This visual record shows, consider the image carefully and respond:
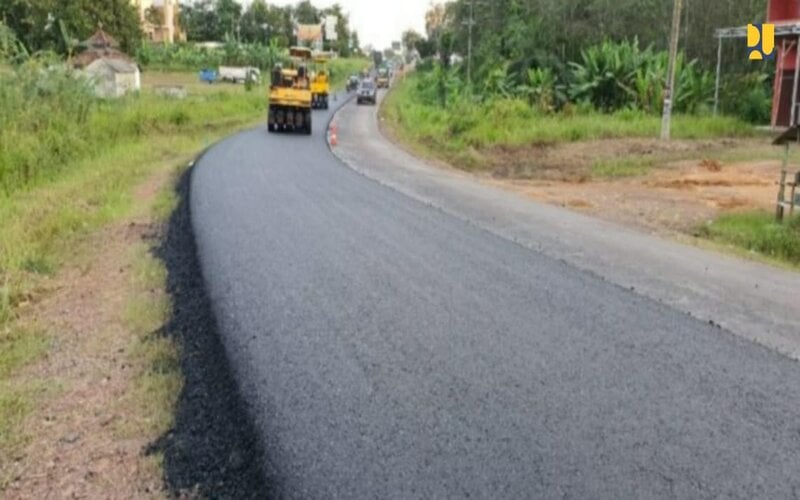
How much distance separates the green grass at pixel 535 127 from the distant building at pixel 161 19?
75.2m

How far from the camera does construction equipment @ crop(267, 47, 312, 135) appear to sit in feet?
77.7

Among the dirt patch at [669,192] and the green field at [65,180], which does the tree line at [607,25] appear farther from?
the dirt patch at [669,192]

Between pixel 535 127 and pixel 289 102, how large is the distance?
7.80 meters

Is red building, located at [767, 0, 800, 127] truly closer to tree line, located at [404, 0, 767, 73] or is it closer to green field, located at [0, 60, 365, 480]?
tree line, located at [404, 0, 767, 73]

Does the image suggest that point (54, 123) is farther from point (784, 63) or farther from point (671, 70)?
point (784, 63)

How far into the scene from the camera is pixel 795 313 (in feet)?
21.8

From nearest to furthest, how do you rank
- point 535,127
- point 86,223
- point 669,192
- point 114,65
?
point 86,223 → point 669,192 → point 535,127 → point 114,65

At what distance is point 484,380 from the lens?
4.95 metres

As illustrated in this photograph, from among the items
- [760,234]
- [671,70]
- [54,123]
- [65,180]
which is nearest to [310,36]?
[671,70]

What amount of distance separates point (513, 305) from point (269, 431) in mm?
2904

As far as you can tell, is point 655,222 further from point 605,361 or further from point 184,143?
point 184,143

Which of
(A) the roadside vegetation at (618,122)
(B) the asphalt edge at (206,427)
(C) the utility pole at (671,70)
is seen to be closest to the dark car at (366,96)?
(A) the roadside vegetation at (618,122)

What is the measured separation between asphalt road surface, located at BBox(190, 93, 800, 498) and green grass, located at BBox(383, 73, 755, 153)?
47.7ft

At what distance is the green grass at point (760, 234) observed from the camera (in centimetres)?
966
